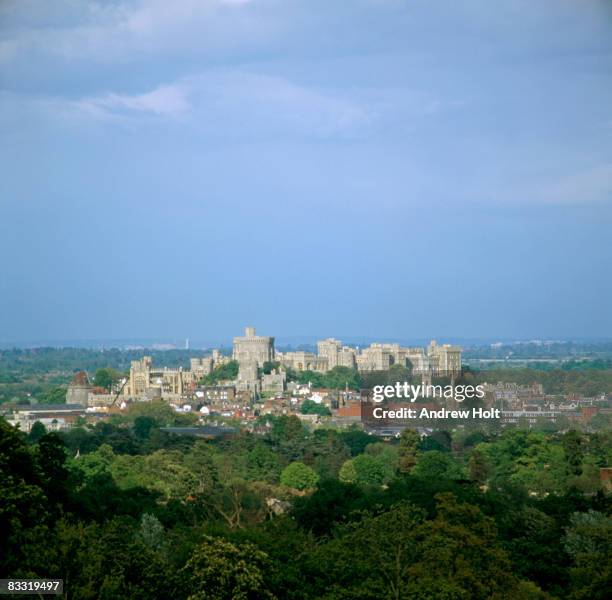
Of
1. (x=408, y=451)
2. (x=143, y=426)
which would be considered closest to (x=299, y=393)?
(x=143, y=426)

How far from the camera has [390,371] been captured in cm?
11100

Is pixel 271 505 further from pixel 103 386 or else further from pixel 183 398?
pixel 103 386

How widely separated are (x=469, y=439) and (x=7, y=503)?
53050 millimetres

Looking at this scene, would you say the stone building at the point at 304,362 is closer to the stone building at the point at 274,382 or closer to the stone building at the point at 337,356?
the stone building at the point at 337,356

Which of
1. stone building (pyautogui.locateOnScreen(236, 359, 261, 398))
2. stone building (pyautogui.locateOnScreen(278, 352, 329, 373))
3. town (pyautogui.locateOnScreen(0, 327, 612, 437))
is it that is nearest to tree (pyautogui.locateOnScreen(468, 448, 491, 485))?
town (pyautogui.locateOnScreen(0, 327, 612, 437))

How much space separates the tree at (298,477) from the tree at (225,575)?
28299mm

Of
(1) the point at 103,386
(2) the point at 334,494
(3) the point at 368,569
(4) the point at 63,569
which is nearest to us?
(4) the point at 63,569

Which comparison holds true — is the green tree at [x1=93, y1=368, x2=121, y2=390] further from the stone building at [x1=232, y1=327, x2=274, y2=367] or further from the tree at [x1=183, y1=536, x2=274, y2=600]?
the tree at [x1=183, y1=536, x2=274, y2=600]

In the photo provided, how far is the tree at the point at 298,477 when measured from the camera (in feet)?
169

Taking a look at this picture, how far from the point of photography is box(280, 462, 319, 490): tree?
5150 cm

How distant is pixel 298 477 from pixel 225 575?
101 feet

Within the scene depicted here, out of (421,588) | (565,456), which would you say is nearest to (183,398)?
(565,456)

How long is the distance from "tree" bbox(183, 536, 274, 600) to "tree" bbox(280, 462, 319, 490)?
2830cm

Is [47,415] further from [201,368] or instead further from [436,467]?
[436,467]
